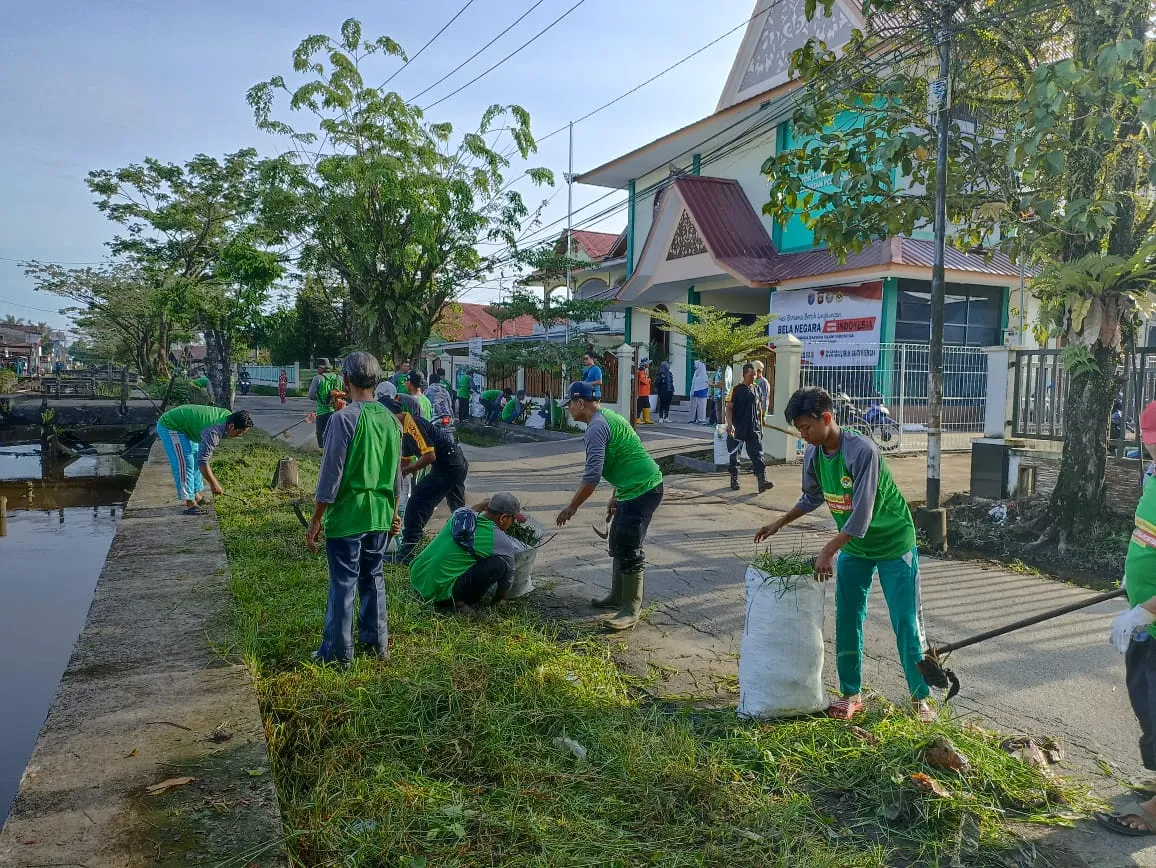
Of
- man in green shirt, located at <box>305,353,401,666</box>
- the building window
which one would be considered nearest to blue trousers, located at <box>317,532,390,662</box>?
man in green shirt, located at <box>305,353,401,666</box>

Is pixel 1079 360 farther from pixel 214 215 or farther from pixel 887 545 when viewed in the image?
pixel 214 215

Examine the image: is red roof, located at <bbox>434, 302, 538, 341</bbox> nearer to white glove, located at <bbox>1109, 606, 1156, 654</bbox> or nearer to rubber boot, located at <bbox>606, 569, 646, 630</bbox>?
rubber boot, located at <bbox>606, 569, 646, 630</bbox>

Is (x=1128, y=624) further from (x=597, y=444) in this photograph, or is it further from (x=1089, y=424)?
(x=1089, y=424)

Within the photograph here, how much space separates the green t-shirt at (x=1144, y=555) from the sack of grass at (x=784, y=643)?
1.18m

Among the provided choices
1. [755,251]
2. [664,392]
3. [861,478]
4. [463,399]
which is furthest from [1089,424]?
[463,399]

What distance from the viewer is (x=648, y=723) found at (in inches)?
145

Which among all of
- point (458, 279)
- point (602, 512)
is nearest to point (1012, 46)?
point (602, 512)

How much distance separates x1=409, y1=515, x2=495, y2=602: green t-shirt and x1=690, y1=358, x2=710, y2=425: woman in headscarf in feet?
45.7

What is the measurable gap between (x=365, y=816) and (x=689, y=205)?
57.6 ft

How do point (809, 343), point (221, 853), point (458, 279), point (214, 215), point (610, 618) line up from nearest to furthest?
point (221, 853), point (610, 618), point (458, 279), point (809, 343), point (214, 215)

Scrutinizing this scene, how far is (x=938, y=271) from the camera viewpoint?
809cm

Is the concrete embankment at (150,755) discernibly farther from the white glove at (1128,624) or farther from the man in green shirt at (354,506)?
the white glove at (1128,624)

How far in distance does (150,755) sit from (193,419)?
559 cm

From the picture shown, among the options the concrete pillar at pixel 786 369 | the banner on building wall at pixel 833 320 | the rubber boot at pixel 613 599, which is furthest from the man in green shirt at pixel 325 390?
the banner on building wall at pixel 833 320
